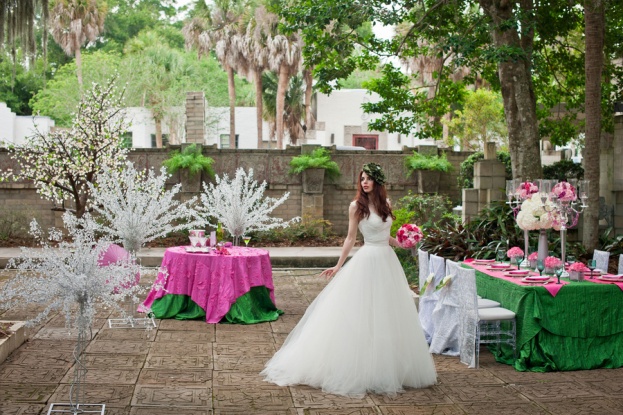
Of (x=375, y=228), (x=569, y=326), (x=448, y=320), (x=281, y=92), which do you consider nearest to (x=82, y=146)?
(x=448, y=320)

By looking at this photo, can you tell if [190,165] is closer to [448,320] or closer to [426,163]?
[426,163]

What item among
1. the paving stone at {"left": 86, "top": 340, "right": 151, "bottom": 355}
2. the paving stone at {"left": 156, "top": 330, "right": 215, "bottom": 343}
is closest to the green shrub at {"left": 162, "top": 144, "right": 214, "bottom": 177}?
the paving stone at {"left": 156, "top": 330, "right": 215, "bottom": 343}

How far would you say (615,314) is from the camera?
25.4 feet

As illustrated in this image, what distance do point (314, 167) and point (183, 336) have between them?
11380 mm

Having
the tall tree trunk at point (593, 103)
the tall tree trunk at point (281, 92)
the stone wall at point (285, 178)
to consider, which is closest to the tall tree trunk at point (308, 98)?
the tall tree trunk at point (281, 92)

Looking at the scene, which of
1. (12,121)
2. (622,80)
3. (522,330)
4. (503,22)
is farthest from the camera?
(12,121)

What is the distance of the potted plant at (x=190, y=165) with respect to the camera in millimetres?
19625

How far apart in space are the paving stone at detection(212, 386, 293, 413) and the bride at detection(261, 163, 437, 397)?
0.27 meters

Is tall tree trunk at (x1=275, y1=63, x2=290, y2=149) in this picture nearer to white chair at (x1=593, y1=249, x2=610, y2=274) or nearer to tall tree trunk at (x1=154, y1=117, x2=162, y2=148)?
tall tree trunk at (x1=154, y1=117, x2=162, y2=148)

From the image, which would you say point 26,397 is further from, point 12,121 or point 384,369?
point 12,121

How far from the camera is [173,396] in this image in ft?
21.6

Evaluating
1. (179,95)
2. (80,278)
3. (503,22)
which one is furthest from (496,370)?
(179,95)

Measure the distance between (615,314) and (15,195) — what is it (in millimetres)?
16163

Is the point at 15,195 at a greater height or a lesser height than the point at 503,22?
lesser
